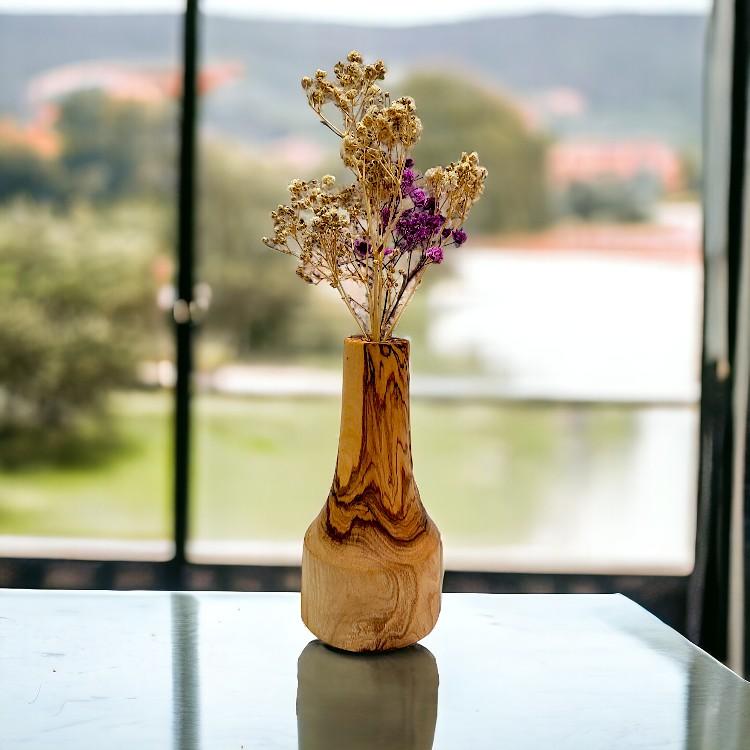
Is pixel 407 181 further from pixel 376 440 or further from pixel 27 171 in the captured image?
pixel 27 171

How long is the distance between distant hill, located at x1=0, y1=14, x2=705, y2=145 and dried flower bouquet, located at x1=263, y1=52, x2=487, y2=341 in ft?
6.47

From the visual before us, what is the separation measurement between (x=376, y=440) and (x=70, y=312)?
214 cm

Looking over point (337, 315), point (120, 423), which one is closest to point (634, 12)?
point (337, 315)

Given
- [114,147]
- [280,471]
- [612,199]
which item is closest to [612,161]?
[612,199]

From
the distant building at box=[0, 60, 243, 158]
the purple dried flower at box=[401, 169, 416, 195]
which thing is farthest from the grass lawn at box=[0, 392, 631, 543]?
the purple dried flower at box=[401, 169, 416, 195]

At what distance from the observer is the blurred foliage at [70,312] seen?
10.2ft

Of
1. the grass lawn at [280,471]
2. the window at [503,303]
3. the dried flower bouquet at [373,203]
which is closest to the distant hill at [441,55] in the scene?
the window at [503,303]

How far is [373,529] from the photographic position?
121 centimetres

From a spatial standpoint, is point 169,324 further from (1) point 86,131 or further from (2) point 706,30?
(2) point 706,30

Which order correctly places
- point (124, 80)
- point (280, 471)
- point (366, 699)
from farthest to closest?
1. point (280, 471)
2. point (124, 80)
3. point (366, 699)

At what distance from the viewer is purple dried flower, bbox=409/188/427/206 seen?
1.17 meters

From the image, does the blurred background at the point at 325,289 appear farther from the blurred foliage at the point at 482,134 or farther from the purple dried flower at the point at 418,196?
the purple dried flower at the point at 418,196

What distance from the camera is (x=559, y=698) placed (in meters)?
1.16

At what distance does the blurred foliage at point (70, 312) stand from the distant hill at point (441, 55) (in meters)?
0.38
